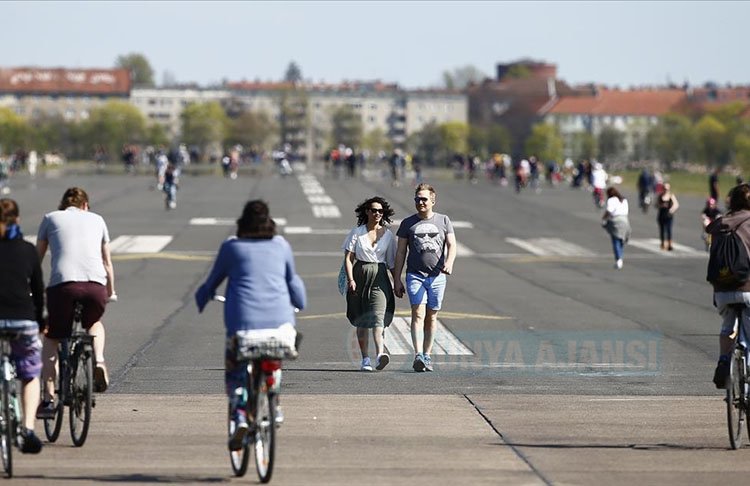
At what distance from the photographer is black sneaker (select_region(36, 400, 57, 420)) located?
1022cm

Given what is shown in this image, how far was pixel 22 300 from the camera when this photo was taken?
927 centimetres

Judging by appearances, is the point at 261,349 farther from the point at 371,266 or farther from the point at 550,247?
the point at 550,247

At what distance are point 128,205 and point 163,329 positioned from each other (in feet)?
125

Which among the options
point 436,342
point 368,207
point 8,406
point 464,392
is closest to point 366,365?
point 368,207

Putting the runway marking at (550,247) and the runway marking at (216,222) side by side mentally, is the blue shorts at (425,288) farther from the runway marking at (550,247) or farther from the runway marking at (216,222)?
the runway marking at (216,222)

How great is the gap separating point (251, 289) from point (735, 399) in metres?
3.51

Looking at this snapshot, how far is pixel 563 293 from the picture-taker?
2592cm

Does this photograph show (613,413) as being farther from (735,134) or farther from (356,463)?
(735,134)

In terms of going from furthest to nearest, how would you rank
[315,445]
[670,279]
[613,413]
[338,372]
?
[670,279] < [338,372] < [613,413] < [315,445]

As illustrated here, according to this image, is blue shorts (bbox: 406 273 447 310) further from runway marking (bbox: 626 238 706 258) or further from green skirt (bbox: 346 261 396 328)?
runway marking (bbox: 626 238 706 258)

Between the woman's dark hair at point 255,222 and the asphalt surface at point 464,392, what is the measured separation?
144 centimetres

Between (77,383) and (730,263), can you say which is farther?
(730,263)

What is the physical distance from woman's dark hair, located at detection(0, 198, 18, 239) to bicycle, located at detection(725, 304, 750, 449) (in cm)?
470

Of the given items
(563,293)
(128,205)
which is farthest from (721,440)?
(128,205)
